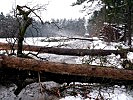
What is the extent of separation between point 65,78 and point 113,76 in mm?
1150

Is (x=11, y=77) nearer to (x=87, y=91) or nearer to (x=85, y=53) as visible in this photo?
(x=87, y=91)

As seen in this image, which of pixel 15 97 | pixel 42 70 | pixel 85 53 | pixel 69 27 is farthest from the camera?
pixel 69 27

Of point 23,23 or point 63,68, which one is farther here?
point 23,23

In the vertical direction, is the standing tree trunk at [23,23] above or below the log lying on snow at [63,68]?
above

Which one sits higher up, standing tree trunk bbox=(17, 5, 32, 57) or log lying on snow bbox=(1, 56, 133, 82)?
standing tree trunk bbox=(17, 5, 32, 57)

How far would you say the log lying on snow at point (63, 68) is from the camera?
588cm

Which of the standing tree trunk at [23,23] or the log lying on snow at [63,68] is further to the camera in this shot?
the standing tree trunk at [23,23]

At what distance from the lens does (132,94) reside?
6734 millimetres

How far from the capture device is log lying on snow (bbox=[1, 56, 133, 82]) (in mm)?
5879

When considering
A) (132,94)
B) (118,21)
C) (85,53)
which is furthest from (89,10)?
(132,94)

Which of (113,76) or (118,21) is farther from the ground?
(118,21)

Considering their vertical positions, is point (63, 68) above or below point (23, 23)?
below

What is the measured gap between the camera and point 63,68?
5.88 metres

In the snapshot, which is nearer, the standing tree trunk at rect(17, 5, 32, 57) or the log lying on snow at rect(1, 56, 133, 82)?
the log lying on snow at rect(1, 56, 133, 82)
